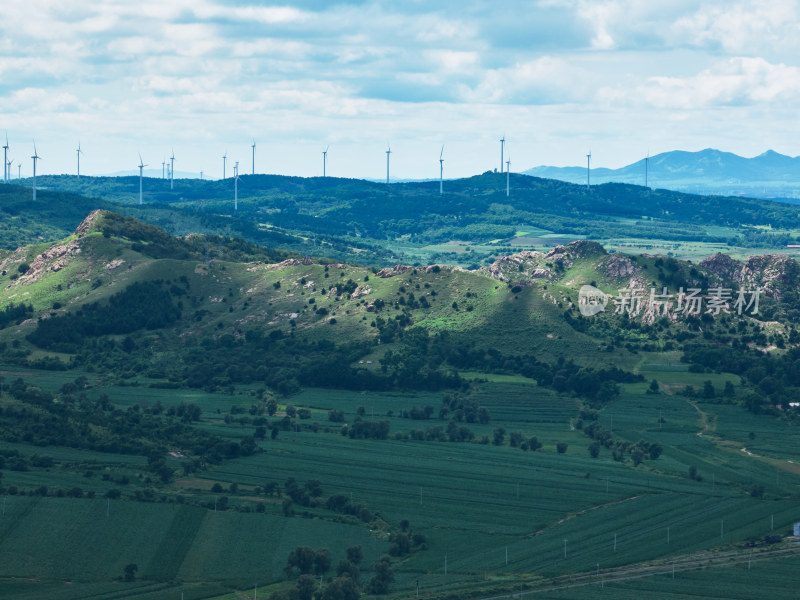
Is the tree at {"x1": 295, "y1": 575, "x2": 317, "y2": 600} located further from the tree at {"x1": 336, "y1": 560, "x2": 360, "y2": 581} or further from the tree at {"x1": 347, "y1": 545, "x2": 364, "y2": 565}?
the tree at {"x1": 347, "y1": 545, "x2": 364, "y2": 565}

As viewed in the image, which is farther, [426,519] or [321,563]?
[426,519]

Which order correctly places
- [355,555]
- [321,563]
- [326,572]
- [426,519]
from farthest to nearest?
[426,519] → [355,555] → [321,563] → [326,572]

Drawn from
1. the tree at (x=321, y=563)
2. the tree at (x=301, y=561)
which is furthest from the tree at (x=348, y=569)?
the tree at (x=301, y=561)

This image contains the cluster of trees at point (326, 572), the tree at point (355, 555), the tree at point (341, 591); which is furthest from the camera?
the tree at point (355, 555)

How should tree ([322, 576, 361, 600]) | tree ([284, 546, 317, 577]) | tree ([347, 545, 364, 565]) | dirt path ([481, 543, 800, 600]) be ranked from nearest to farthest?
tree ([322, 576, 361, 600])
dirt path ([481, 543, 800, 600])
tree ([284, 546, 317, 577])
tree ([347, 545, 364, 565])

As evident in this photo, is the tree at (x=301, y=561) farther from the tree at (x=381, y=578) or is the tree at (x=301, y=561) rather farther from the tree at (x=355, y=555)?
the tree at (x=381, y=578)

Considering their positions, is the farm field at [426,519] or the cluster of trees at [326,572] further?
the farm field at [426,519]

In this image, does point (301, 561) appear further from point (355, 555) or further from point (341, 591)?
point (341, 591)

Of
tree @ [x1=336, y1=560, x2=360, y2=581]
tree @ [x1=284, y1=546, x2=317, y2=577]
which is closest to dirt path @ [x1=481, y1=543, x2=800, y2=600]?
tree @ [x1=336, y1=560, x2=360, y2=581]

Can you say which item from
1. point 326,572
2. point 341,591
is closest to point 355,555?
point 326,572
